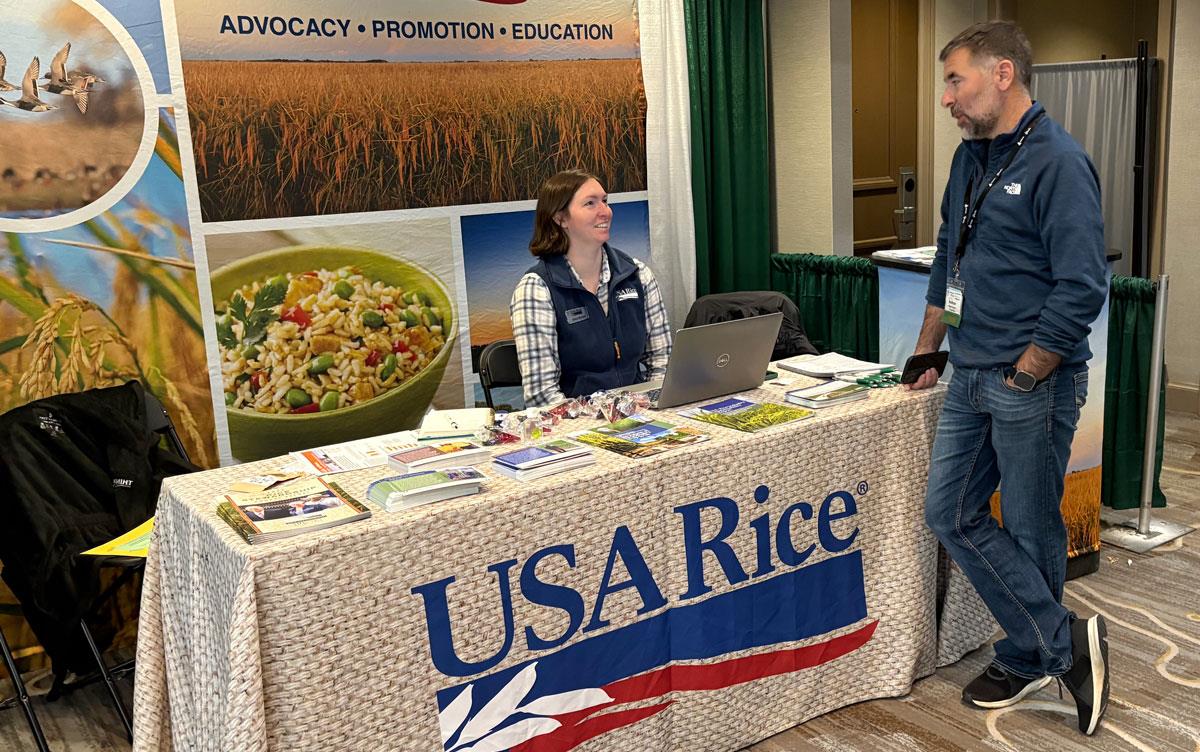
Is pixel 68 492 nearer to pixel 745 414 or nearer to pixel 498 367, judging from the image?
pixel 498 367

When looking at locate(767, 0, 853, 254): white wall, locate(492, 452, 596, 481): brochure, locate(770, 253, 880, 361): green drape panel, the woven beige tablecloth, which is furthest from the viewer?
locate(767, 0, 853, 254): white wall

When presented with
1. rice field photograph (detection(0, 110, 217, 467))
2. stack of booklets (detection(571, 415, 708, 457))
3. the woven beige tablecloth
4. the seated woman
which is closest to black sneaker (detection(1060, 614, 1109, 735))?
the woven beige tablecloth

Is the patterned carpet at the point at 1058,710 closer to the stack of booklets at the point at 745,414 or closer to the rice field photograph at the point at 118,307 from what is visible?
the stack of booklets at the point at 745,414

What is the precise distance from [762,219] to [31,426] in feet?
10.5

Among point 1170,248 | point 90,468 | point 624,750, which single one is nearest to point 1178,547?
point 1170,248

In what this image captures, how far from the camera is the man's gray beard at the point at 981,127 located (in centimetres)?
262

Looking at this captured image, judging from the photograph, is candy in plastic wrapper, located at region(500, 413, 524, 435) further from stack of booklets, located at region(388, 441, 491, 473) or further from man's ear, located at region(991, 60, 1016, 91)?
man's ear, located at region(991, 60, 1016, 91)

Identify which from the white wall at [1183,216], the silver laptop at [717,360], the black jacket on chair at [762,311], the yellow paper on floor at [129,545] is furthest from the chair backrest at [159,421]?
the white wall at [1183,216]

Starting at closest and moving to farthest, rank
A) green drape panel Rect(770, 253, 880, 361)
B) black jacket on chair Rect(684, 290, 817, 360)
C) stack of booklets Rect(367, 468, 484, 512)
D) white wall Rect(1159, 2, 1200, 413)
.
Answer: stack of booklets Rect(367, 468, 484, 512), black jacket on chair Rect(684, 290, 817, 360), green drape panel Rect(770, 253, 880, 361), white wall Rect(1159, 2, 1200, 413)

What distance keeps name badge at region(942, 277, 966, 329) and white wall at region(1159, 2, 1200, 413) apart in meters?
3.07

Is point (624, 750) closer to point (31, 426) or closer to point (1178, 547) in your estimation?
point (31, 426)

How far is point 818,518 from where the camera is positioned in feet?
9.10

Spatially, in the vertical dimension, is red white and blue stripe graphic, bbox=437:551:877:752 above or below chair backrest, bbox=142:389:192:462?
below

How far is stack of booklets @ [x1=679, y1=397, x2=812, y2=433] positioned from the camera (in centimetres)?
272
